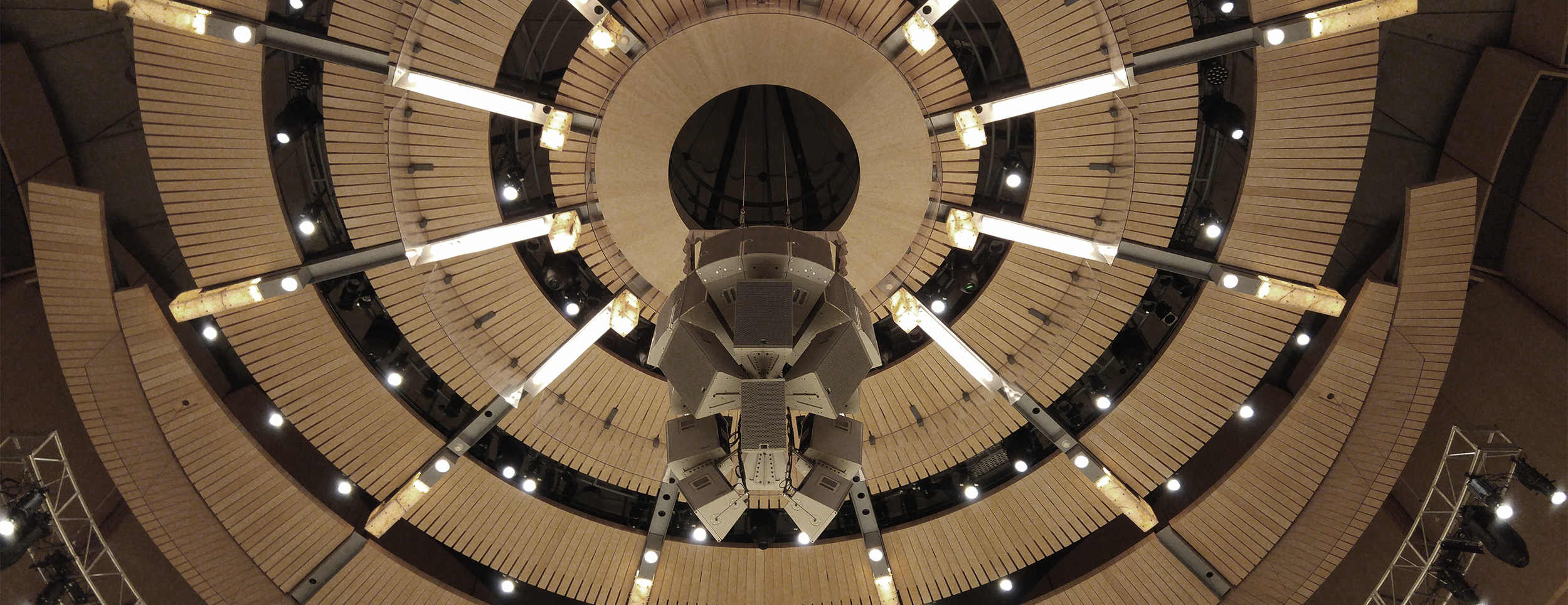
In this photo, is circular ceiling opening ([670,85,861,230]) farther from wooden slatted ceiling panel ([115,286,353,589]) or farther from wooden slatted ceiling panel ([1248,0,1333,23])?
wooden slatted ceiling panel ([115,286,353,589])

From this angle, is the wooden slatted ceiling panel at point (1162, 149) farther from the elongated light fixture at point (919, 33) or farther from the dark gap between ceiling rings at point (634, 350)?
the elongated light fixture at point (919, 33)

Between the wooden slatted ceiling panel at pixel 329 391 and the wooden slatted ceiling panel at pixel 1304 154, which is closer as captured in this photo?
the wooden slatted ceiling panel at pixel 1304 154

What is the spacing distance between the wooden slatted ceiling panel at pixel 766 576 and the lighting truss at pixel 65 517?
6344 mm

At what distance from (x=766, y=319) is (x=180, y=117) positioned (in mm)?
7164

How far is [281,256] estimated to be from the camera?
9.87 metres

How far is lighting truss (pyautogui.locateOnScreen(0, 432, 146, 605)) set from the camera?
343 inches

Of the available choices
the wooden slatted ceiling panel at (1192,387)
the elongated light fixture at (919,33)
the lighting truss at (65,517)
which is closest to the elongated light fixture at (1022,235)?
the elongated light fixture at (919,33)

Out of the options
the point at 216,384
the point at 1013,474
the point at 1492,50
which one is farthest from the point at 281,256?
the point at 1492,50

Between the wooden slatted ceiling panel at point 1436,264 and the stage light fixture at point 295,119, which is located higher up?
the stage light fixture at point 295,119

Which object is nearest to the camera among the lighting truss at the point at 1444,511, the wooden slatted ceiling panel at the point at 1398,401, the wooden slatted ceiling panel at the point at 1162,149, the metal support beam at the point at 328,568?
the wooden slatted ceiling panel at the point at 1162,149

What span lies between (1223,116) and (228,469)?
13424 millimetres

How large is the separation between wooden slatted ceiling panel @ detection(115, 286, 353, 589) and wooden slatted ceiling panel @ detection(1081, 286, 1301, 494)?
10.5 metres

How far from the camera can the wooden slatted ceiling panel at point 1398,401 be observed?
31.6ft

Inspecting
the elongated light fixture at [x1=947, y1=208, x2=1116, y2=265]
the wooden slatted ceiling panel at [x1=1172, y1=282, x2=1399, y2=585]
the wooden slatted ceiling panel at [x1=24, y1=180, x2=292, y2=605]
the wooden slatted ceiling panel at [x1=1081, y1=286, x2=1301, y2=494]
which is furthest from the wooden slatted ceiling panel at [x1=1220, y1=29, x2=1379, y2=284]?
the wooden slatted ceiling panel at [x1=24, y1=180, x2=292, y2=605]
